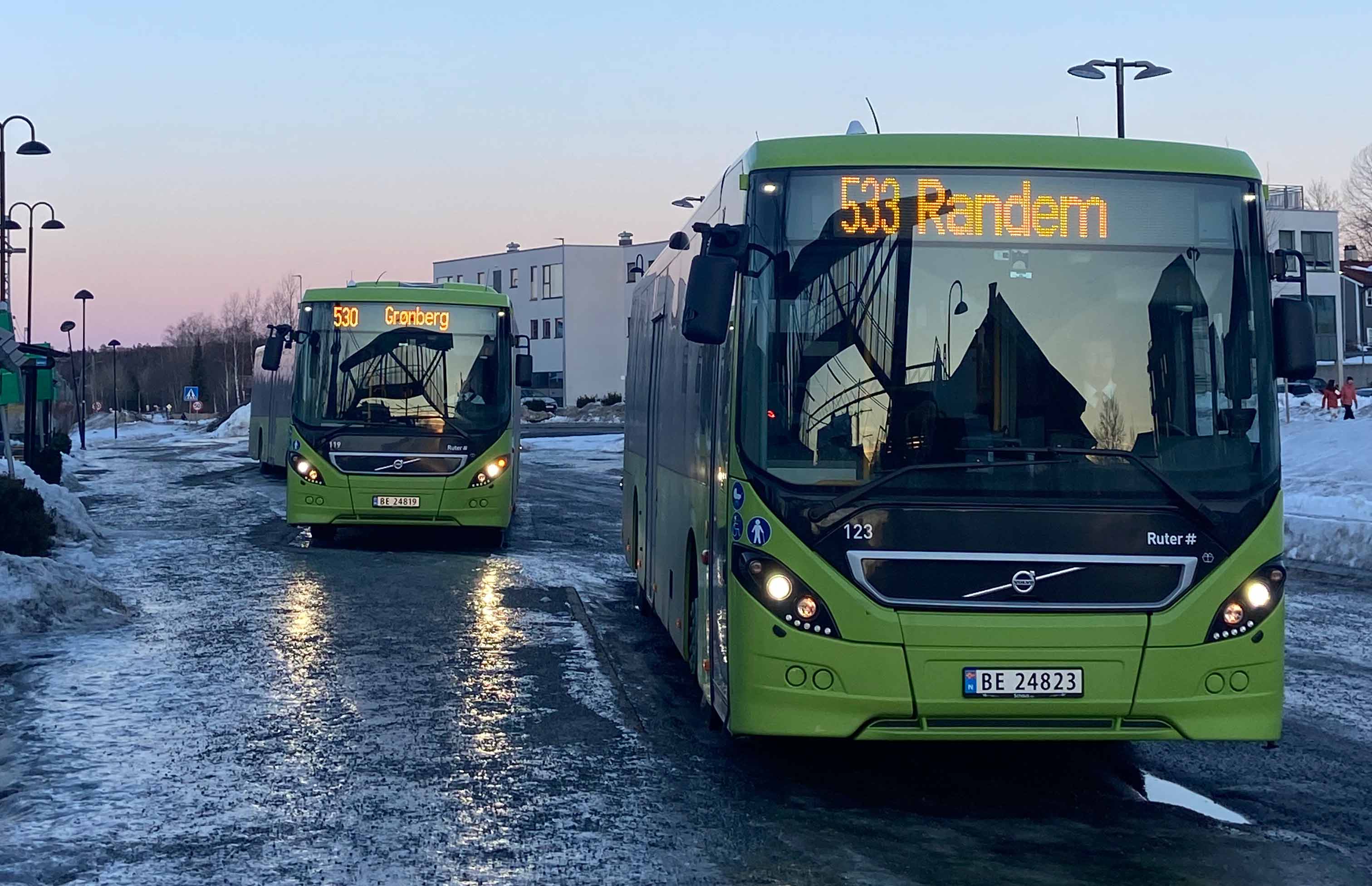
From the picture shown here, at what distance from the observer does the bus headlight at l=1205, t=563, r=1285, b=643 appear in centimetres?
655

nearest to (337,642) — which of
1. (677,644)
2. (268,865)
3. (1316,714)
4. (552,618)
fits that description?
(552,618)

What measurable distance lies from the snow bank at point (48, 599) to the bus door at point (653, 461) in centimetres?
425

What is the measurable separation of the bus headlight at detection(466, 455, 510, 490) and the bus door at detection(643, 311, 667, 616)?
6.13 metres

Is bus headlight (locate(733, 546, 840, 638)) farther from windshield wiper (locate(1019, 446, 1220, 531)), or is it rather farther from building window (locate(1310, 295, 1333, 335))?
building window (locate(1310, 295, 1333, 335))

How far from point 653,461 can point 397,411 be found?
7.14 m

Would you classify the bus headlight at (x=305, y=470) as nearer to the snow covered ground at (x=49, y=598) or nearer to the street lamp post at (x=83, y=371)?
the snow covered ground at (x=49, y=598)

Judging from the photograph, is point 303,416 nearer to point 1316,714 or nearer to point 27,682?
point 27,682

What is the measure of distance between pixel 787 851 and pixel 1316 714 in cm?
414

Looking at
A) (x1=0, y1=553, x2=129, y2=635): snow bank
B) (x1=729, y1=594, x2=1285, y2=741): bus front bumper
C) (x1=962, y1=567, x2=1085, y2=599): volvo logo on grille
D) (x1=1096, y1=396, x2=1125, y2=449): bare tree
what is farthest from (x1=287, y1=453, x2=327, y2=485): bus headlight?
(x1=1096, y1=396, x2=1125, y2=449): bare tree

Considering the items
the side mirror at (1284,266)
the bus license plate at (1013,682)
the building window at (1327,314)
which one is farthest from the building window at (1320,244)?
the bus license plate at (1013,682)

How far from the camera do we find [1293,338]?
6656 mm

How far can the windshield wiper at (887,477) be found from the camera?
21.3 ft

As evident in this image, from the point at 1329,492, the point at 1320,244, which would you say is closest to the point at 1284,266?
the point at 1329,492

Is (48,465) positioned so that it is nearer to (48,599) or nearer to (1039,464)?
(48,599)
